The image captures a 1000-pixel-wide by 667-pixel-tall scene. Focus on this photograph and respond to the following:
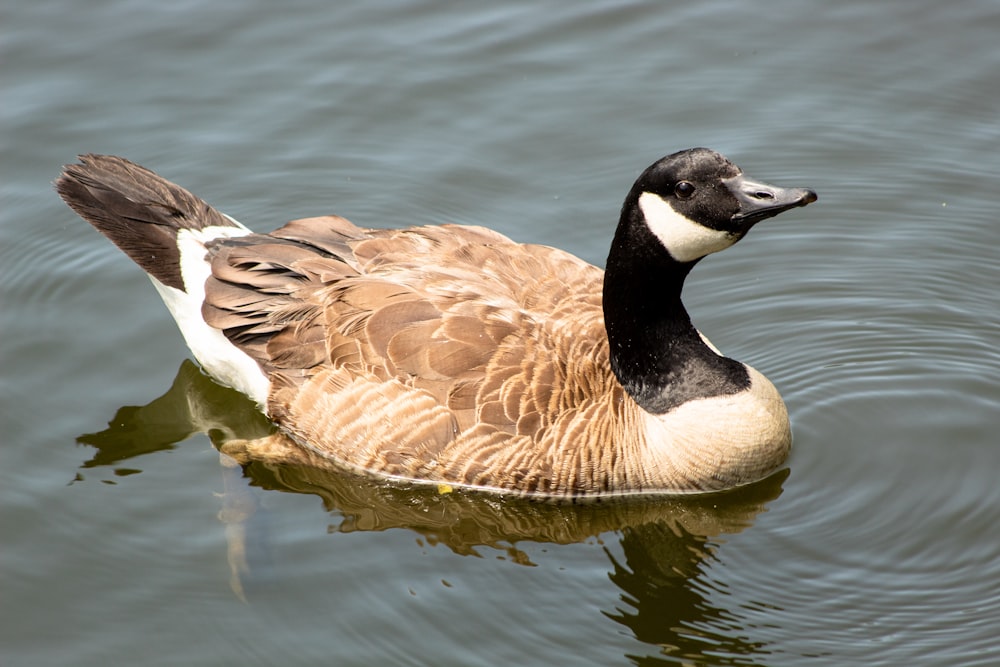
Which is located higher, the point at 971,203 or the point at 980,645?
the point at 971,203

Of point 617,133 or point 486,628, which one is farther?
point 617,133

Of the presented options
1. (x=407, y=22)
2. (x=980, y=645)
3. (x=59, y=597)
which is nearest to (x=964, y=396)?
(x=980, y=645)

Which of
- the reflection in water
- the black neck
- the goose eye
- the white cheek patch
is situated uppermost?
the goose eye

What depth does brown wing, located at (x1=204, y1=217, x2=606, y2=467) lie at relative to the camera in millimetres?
7566

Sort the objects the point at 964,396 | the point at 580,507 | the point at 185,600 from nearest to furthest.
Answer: the point at 185,600, the point at 580,507, the point at 964,396

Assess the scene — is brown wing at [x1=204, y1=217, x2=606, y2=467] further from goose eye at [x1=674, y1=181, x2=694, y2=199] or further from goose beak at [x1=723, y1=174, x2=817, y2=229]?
goose beak at [x1=723, y1=174, x2=817, y2=229]

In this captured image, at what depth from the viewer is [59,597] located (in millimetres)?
7195

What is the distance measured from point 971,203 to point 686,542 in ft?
14.1

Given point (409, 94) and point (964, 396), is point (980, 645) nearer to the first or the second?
point (964, 396)

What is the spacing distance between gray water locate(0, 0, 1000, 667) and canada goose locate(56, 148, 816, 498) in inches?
12.7

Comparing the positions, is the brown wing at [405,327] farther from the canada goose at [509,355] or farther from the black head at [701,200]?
the black head at [701,200]

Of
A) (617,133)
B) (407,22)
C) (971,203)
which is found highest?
(407,22)

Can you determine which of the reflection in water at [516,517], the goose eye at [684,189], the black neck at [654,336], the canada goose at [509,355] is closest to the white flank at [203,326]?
the canada goose at [509,355]

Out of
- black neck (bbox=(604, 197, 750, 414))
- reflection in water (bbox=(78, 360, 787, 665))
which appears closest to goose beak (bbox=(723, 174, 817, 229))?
black neck (bbox=(604, 197, 750, 414))
